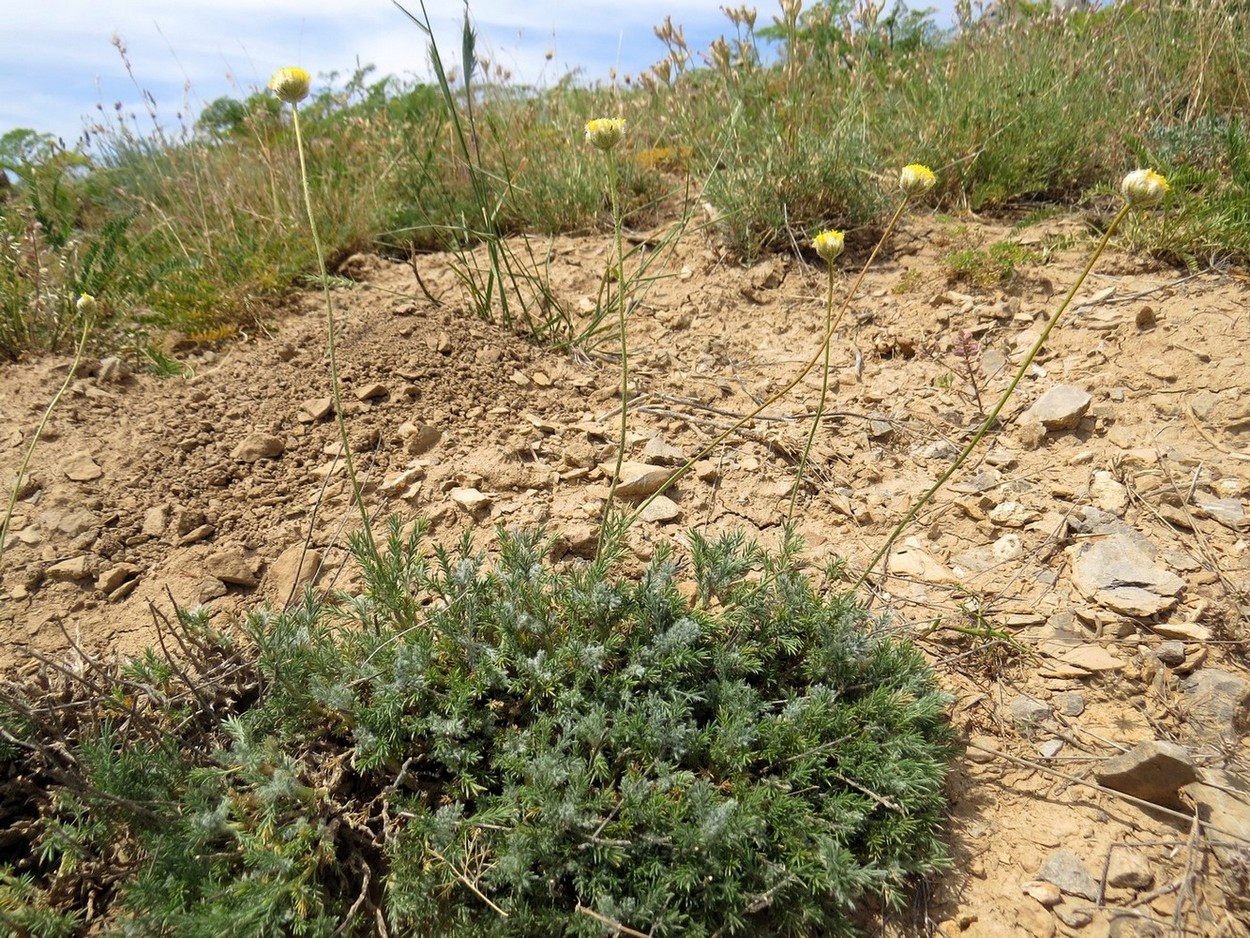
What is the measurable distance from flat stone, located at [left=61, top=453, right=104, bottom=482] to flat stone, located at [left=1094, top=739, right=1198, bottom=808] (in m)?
2.99

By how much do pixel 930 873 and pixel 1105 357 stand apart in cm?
202

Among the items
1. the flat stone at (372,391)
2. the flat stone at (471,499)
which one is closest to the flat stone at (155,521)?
the flat stone at (372,391)

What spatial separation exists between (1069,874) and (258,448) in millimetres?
2567

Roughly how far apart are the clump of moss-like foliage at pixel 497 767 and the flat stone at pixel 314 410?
3.32ft

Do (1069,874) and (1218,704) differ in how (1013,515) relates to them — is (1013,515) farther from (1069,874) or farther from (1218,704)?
(1069,874)

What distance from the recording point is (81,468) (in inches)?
102

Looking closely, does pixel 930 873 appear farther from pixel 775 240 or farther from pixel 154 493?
pixel 775 240

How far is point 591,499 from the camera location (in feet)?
8.39

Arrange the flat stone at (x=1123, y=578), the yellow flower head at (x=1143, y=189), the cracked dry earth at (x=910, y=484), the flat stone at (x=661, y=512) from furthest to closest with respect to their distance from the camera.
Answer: the flat stone at (x=661, y=512) < the flat stone at (x=1123, y=578) < the cracked dry earth at (x=910, y=484) < the yellow flower head at (x=1143, y=189)

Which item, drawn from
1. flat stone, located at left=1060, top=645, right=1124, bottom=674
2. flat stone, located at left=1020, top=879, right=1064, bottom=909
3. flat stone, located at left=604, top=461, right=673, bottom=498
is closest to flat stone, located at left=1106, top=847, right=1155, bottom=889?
flat stone, located at left=1020, top=879, right=1064, bottom=909

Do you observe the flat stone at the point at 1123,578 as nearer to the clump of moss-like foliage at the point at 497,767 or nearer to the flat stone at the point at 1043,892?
the clump of moss-like foliage at the point at 497,767

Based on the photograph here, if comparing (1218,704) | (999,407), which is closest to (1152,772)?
(1218,704)

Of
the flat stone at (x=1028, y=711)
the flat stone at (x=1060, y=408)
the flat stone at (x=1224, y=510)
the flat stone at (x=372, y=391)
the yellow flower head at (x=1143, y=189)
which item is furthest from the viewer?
the flat stone at (x=372, y=391)

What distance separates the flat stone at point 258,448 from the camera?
8.81 ft
